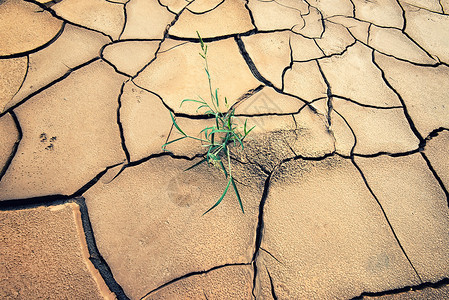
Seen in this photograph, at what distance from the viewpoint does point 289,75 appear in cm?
174

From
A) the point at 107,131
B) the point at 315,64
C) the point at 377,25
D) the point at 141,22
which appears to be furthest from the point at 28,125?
the point at 377,25

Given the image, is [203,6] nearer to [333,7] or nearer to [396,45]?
[333,7]

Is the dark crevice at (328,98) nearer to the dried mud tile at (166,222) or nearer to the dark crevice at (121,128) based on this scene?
the dried mud tile at (166,222)

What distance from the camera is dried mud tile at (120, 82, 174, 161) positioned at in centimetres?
136

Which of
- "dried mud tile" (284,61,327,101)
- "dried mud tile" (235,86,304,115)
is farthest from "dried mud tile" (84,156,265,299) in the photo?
"dried mud tile" (284,61,327,101)

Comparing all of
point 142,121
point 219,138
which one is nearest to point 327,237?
point 219,138

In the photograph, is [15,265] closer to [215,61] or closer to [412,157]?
[215,61]

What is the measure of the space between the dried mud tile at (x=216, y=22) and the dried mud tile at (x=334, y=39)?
1.86 ft

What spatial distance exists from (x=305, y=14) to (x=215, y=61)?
0.98 m

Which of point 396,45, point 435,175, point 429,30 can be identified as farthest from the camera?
Answer: point 429,30

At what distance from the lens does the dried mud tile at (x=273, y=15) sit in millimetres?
2014

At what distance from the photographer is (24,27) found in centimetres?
175

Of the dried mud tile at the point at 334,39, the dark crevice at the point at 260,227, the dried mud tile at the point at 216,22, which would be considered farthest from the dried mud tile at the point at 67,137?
the dried mud tile at the point at 334,39

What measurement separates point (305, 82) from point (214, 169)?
2.97ft
